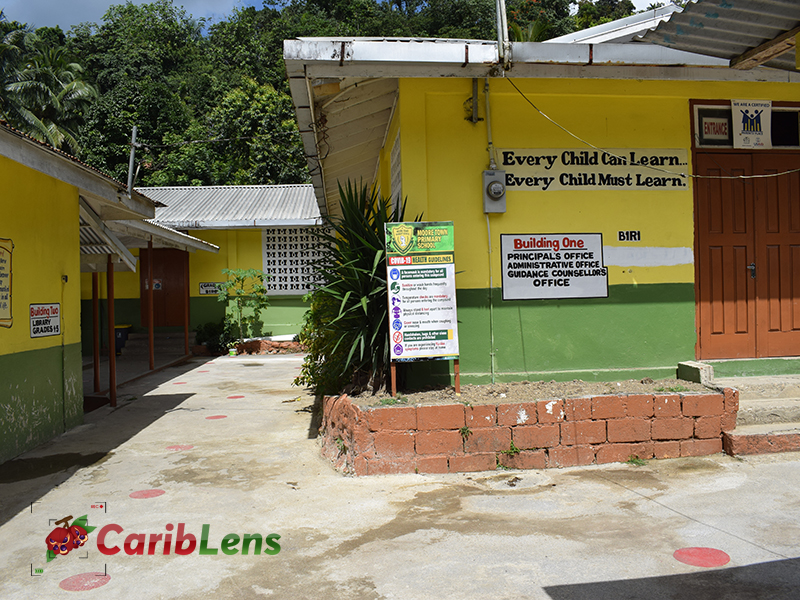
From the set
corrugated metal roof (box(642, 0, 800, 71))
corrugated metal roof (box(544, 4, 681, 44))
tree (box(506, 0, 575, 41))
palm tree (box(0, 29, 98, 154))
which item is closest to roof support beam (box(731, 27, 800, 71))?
corrugated metal roof (box(642, 0, 800, 71))

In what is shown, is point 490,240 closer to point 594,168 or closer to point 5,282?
point 594,168

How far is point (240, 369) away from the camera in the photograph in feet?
42.7

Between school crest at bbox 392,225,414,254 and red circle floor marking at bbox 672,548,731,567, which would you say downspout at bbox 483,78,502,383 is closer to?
school crest at bbox 392,225,414,254

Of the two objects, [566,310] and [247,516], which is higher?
[566,310]

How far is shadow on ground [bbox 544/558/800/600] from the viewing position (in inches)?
122

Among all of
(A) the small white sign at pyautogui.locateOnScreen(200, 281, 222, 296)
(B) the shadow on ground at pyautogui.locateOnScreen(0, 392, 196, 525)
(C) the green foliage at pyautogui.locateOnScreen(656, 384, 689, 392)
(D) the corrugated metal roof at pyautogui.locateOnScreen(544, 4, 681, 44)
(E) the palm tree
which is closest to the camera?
(B) the shadow on ground at pyautogui.locateOnScreen(0, 392, 196, 525)

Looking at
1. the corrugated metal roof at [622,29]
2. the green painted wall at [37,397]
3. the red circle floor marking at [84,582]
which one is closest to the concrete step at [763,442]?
the corrugated metal roof at [622,29]

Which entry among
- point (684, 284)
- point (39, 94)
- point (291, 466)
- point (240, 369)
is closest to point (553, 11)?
point (39, 94)

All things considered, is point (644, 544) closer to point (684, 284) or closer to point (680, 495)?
point (680, 495)

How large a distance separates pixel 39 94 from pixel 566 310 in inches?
1076

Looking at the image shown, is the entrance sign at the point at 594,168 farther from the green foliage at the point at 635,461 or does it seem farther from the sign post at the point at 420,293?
the green foliage at the point at 635,461

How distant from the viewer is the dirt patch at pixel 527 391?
5.54 m

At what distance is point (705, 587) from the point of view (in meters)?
3.19

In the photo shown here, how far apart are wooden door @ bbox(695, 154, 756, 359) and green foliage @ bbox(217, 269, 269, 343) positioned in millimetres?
11659
